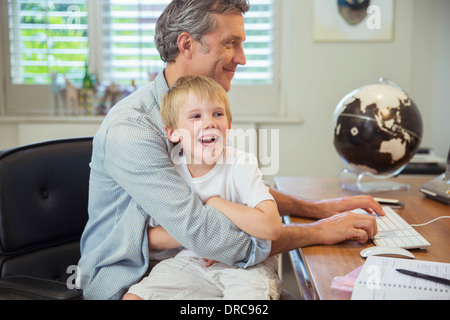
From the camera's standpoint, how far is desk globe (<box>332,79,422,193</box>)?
178cm

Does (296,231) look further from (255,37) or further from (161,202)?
(255,37)

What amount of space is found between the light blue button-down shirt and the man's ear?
0.64 feet

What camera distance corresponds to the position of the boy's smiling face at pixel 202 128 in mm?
1189

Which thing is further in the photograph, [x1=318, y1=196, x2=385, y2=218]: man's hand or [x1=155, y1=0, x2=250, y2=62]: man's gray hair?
[x1=318, y1=196, x2=385, y2=218]: man's hand

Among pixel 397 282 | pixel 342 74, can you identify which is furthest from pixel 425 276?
pixel 342 74

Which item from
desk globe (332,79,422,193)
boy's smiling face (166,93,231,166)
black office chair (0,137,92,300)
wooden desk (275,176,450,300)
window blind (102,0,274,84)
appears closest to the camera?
wooden desk (275,176,450,300)

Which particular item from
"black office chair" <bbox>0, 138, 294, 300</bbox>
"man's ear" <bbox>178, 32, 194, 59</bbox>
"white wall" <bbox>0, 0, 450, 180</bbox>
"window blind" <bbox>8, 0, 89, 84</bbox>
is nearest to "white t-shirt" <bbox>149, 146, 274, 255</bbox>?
"black office chair" <bbox>0, 138, 294, 300</bbox>

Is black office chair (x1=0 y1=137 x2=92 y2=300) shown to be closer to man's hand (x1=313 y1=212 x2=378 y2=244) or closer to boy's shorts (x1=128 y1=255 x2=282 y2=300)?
boy's shorts (x1=128 y1=255 x2=282 y2=300)

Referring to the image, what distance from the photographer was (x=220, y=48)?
143 cm

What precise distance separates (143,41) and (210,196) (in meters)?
2.42

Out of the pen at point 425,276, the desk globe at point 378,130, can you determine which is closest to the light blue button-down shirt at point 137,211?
the pen at point 425,276

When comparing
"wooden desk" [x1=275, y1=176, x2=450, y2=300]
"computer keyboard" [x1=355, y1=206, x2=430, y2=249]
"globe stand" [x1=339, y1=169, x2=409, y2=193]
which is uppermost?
"globe stand" [x1=339, y1=169, x2=409, y2=193]

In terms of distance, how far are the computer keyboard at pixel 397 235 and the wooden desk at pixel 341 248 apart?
0.07 feet

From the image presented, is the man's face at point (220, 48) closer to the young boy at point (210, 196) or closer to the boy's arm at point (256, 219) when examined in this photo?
the young boy at point (210, 196)
